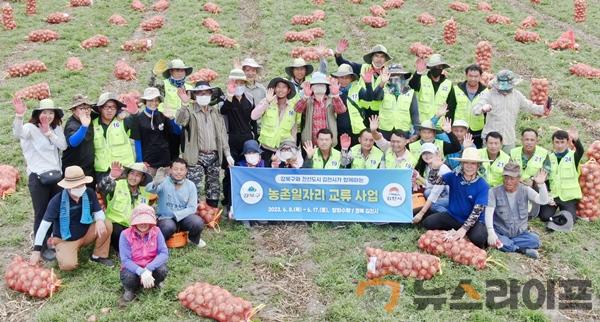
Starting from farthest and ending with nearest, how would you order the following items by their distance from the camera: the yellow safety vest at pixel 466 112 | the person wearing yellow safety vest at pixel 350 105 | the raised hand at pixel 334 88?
the yellow safety vest at pixel 466 112 → the person wearing yellow safety vest at pixel 350 105 → the raised hand at pixel 334 88

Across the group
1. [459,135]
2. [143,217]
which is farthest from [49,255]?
[459,135]

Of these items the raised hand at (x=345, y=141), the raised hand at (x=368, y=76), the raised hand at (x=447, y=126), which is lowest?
the raised hand at (x=345, y=141)

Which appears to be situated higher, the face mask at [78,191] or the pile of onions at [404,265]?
the face mask at [78,191]

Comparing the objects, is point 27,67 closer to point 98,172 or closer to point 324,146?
point 98,172

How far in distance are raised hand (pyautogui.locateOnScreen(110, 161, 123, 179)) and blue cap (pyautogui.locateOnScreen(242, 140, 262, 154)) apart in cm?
237

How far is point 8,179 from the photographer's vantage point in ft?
38.1

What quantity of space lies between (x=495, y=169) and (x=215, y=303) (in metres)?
5.78

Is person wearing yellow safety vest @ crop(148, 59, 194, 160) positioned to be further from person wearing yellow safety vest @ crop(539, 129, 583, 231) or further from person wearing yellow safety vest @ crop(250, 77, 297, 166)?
person wearing yellow safety vest @ crop(539, 129, 583, 231)

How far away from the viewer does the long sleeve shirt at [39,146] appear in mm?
8852

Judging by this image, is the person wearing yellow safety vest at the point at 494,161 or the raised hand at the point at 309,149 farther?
the raised hand at the point at 309,149

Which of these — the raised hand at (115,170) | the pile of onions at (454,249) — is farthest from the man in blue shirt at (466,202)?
the raised hand at (115,170)

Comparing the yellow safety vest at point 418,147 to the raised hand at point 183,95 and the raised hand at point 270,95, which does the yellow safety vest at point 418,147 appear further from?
the raised hand at point 183,95

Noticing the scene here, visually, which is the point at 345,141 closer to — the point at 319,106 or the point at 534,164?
the point at 319,106

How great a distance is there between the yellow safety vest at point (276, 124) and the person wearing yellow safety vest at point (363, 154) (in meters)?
1.07
